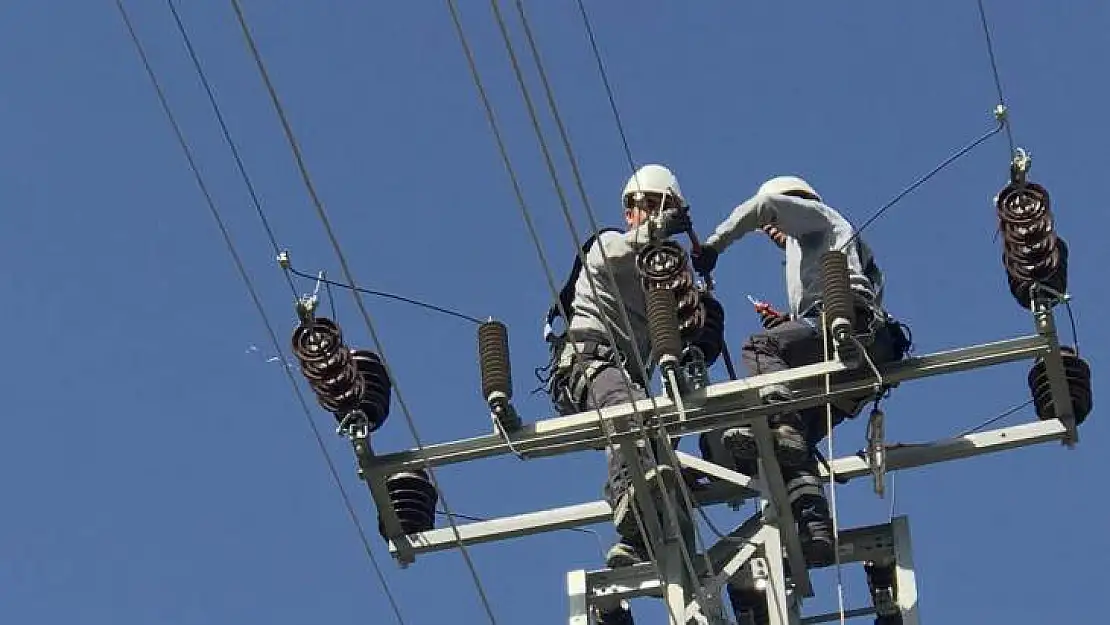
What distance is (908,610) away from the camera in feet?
51.9

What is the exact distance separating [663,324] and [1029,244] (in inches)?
84.6

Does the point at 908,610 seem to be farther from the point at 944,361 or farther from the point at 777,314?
the point at 777,314

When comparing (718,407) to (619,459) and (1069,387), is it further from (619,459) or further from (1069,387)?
(1069,387)

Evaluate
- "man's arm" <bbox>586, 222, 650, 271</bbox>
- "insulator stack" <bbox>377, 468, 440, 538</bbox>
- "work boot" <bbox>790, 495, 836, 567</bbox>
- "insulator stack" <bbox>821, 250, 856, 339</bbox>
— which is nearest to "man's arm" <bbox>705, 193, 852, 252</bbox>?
"man's arm" <bbox>586, 222, 650, 271</bbox>

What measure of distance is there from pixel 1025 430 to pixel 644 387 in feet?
7.41

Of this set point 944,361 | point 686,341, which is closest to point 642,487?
point 686,341

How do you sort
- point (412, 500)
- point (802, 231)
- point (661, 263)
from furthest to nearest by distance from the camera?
1. point (802, 231)
2. point (412, 500)
3. point (661, 263)

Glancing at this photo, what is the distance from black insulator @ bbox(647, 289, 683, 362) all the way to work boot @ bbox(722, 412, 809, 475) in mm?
677

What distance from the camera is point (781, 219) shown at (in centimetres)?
1741

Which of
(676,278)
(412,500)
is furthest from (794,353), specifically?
(412,500)

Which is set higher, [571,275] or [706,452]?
[571,275]

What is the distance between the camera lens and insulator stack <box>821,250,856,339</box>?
15633 millimetres

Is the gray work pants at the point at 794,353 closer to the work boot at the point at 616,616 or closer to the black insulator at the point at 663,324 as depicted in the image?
the black insulator at the point at 663,324

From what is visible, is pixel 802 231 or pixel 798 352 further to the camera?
pixel 802 231
